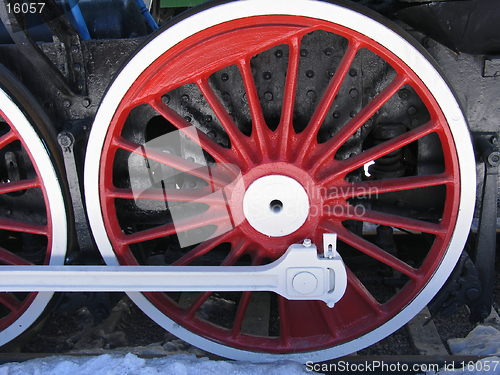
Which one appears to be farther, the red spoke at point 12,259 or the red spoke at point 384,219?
the red spoke at point 12,259

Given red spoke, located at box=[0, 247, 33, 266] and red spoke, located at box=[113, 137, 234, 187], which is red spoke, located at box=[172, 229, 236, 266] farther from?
red spoke, located at box=[0, 247, 33, 266]

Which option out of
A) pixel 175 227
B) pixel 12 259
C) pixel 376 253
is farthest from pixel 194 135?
pixel 12 259

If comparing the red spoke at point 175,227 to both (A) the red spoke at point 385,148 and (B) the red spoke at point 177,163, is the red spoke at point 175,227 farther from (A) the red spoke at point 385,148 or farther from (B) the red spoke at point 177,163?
(A) the red spoke at point 385,148

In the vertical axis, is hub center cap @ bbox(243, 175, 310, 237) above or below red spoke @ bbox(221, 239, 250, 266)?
above

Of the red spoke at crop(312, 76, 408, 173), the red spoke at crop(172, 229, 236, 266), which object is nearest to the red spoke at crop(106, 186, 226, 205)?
the red spoke at crop(172, 229, 236, 266)

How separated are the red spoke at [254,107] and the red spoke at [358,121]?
0.20m

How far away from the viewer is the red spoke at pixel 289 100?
1271mm

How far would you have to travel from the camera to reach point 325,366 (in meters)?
1.44

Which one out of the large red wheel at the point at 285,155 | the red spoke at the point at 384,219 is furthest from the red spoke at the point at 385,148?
the red spoke at the point at 384,219

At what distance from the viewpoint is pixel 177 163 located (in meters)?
1.43

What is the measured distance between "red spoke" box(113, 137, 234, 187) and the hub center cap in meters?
0.15

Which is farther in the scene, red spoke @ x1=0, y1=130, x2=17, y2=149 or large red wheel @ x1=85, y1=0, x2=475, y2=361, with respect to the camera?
red spoke @ x1=0, y1=130, x2=17, y2=149

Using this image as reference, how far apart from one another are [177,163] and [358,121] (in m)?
0.65

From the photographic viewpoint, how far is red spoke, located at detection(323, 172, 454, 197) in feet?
4.43
